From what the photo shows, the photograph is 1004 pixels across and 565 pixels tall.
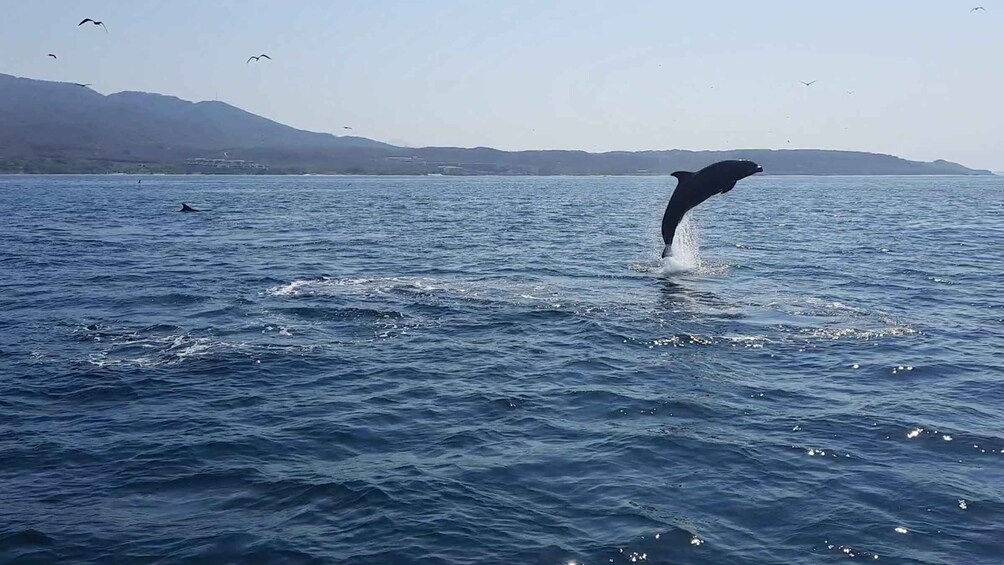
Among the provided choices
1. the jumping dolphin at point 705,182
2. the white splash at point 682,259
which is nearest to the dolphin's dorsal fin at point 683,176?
the jumping dolphin at point 705,182

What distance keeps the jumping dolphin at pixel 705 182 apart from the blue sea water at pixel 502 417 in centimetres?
312

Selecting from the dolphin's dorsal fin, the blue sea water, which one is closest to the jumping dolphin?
the dolphin's dorsal fin

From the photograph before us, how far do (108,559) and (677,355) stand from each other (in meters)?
14.1

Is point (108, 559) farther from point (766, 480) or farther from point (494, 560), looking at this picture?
point (766, 480)

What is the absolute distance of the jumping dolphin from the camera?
2939 centimetres

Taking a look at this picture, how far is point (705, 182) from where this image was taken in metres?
29.7

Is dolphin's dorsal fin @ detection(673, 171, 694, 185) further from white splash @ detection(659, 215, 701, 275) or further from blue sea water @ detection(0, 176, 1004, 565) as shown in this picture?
white splash @ detection(659, 215, 701, 275)

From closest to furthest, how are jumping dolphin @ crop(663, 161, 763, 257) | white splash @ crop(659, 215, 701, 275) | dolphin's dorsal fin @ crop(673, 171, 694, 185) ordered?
1. jumping dolphin @ crop(663, 161, 763, 257)
2. dolphin's dorsal fin @ crop(673, 171, 694, 185)
3. white splash @ crop(659, 215, 701, 275)

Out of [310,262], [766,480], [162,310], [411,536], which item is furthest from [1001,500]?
[310,262]

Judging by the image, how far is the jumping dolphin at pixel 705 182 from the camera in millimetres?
29391

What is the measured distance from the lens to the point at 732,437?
15.8m

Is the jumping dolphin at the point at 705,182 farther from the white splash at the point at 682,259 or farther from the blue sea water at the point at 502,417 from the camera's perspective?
the white splash at the point at 682,259

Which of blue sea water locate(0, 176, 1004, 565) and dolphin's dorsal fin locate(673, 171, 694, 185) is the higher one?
dolphin's dorsal fin locate(673, 171, 694, 185)

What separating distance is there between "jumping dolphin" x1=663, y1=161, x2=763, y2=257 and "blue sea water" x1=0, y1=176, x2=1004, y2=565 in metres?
3.12
